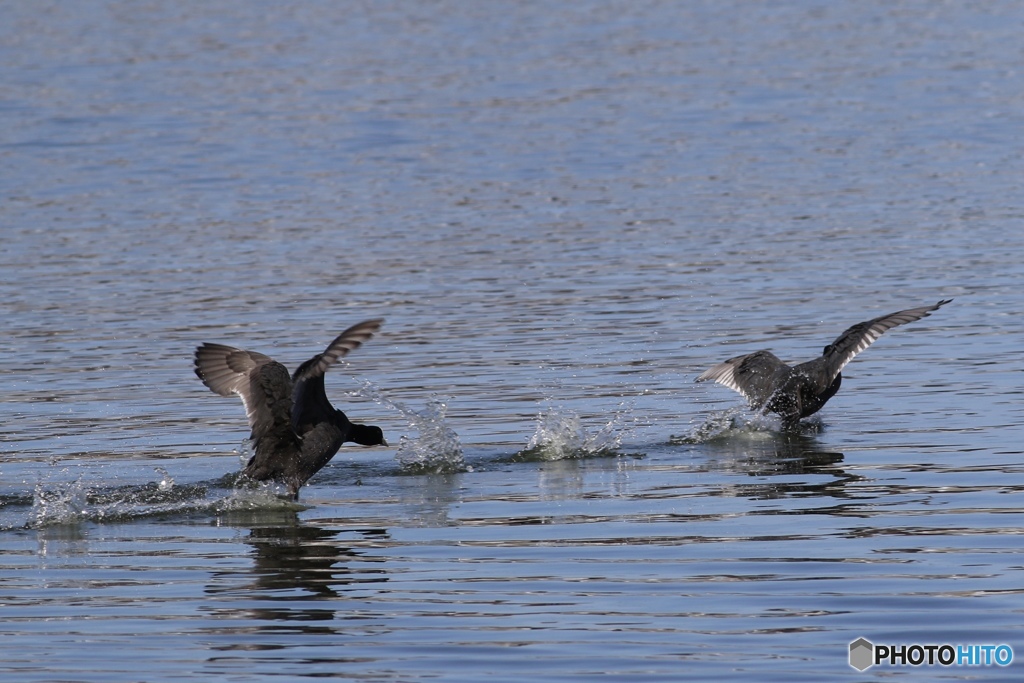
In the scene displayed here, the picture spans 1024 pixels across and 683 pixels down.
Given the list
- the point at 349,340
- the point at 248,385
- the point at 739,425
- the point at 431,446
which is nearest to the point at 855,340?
the point at 739,425

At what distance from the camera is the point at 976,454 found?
436 inches

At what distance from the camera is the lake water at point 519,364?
7754 mm

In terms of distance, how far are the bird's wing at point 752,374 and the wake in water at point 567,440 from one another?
1.28 metres

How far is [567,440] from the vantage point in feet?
39.0

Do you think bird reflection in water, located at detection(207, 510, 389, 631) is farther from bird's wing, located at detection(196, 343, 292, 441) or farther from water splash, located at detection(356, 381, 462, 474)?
water splash, located at detection(356, 381, 462, 474)

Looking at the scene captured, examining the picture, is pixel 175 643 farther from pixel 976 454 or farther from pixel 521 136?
pixel 521 136

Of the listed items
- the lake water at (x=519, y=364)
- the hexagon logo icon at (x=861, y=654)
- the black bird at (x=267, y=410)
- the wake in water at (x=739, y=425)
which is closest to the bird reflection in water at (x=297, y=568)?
the lake water at (x=519, y=364)

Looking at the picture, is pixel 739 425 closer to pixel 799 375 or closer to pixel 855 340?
pixel 799 375

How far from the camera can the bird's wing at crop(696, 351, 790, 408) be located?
13078 millimetres

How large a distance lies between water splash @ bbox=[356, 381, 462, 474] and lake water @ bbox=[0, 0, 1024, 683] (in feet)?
0.09

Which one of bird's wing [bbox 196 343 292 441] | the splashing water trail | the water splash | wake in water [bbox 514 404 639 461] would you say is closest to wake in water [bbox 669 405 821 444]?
wake in water [bbox 514 404 639 461]

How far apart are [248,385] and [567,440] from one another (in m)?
2.43

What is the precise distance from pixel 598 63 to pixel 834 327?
23.2 metres

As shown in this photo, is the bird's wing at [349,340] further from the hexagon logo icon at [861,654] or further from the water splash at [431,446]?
the hexagon logo icon at [861,654]
